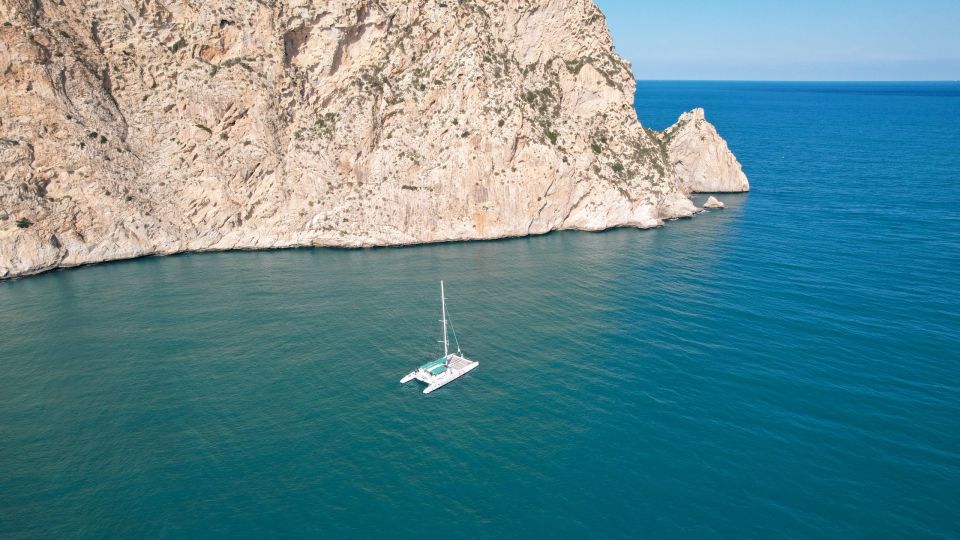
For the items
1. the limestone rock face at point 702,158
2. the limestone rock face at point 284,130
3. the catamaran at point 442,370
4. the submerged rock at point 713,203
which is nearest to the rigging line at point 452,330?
the catamaran at point 442,370

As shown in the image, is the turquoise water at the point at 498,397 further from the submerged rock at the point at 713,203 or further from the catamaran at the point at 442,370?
the submerged rock at the point at 713,203

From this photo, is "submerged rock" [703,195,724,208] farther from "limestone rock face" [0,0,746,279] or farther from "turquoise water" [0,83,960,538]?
"turquoise water" [0,83,960,538]

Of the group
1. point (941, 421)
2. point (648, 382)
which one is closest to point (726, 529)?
point (648, 382)

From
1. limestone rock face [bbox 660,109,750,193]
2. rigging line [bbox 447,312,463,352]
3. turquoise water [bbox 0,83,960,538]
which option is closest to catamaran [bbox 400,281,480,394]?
turquoise water [bbox 0,83,960,538]

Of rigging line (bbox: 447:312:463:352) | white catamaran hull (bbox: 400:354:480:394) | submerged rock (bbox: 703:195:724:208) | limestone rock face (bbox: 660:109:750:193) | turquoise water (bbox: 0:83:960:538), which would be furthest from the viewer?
limestone rock face (bbox: 660:109:750:193)

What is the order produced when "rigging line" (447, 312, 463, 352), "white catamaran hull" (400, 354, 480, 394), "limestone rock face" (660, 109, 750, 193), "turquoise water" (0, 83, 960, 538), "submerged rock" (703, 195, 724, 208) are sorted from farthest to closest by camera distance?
1. "limestone rock face" (660, 109, 750, 193)
2. "submerged rock" (703, 195, 724, 208)
3. "rigging line" (447, 312, 463, 352)
4. "white catamaran hull" (400, 354, 480, 394)
5. "turquoise water" (0, 83, 960, 538)

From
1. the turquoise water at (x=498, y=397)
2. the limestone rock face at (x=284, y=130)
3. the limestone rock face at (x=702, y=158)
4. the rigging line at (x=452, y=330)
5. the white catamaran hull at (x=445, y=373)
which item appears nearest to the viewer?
the turquoise water at (x=498, y=397)

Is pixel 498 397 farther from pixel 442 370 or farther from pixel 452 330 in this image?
pixel 452 330

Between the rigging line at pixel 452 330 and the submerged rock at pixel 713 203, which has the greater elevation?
the submerged rock at pixel 713 203
